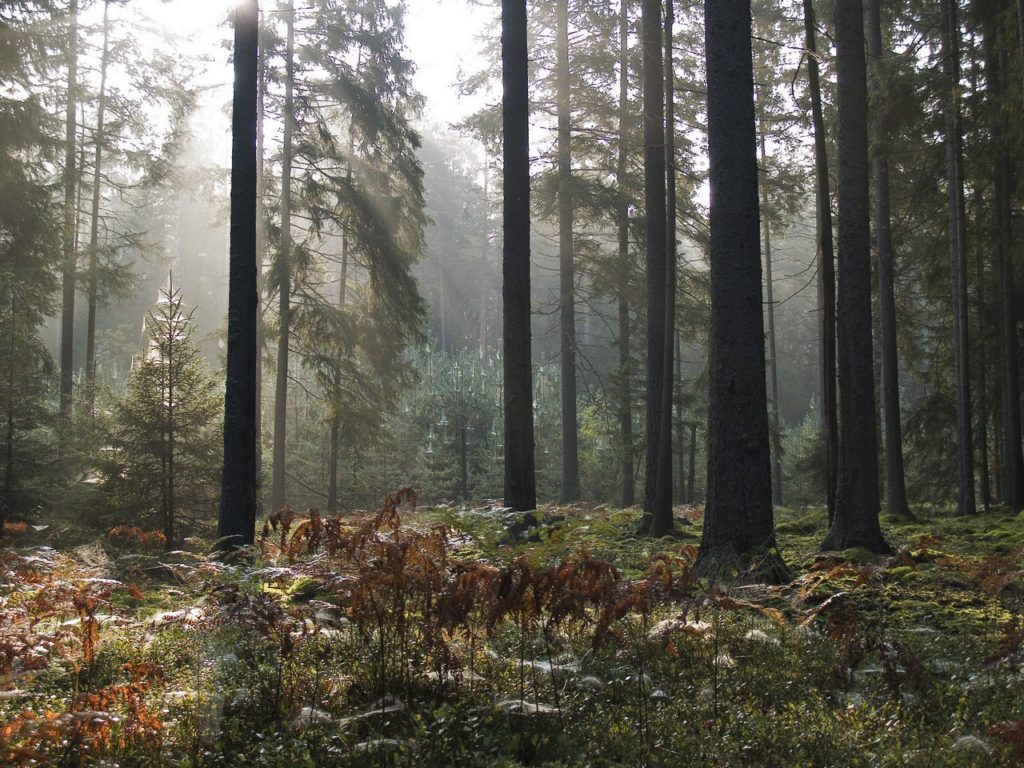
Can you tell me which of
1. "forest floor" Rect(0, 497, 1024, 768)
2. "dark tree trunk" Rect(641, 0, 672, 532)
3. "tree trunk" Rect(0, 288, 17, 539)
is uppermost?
"dark tree trunk" Rect(641, 0, 672, 532)

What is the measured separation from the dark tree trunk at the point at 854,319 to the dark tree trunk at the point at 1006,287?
5142mm

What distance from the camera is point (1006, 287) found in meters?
14.1

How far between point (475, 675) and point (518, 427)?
593cm

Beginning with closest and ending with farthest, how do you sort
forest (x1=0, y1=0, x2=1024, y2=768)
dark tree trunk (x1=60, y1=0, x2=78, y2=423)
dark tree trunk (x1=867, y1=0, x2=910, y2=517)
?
1. forest (x1=0, y1=0, x2=1024, y2=768)
2. dark tree trunk (x1=867, y1=0, x2=910, y2=517)
3. dark tree trunk (x1=60, y1=0, x2=78, y2=423)

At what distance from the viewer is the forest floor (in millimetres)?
3744

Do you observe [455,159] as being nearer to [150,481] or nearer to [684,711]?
[150,481]

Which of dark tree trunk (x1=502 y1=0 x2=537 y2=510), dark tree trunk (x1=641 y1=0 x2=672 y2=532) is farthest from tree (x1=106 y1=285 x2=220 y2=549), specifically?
dark tree trunk (x1=641 y1=0 x2=672 y2=532)

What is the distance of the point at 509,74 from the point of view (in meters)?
10.8

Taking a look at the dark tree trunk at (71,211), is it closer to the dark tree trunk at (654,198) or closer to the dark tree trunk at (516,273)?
the dark tree trunk at (516,273)

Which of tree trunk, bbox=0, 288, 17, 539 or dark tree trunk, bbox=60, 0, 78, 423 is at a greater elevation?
dark tree trunk, bbox=60, 0, 78, 423

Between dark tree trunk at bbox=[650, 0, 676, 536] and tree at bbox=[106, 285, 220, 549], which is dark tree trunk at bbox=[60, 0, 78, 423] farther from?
dark tree trunk at bbox=[650, 0, 676, 536]

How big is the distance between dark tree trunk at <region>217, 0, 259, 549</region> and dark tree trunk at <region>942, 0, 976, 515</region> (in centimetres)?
1098

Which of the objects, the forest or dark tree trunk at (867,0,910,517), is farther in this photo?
dark tree trunk at (867,0,910,517)

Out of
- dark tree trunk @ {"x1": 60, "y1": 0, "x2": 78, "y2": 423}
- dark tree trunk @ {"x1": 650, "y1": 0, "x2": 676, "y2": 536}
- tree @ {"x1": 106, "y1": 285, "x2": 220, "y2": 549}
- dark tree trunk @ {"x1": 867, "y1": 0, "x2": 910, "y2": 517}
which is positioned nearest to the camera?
tree @ {"x1": 106, "y1": 285, "x2": 220, "y2": 549}
